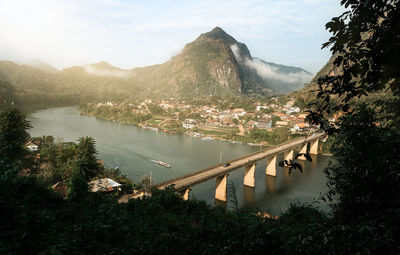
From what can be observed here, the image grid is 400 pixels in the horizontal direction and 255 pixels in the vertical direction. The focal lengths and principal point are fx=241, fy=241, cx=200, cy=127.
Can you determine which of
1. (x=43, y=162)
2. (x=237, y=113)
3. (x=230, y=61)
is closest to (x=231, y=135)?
(x=237, y=113)

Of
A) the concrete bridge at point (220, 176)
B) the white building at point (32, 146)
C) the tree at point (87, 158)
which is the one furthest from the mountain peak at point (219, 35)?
the tree at point (87, 158)

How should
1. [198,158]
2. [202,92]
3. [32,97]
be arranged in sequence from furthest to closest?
[202,92] → [32,97] → [198,158]

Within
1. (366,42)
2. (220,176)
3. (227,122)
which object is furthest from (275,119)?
(366,42)

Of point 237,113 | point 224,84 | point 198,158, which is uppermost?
point 224,84

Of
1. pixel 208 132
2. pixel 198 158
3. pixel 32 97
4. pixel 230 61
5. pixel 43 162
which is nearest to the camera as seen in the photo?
pixel 43 162

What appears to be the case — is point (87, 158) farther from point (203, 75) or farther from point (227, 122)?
point (203, 75)

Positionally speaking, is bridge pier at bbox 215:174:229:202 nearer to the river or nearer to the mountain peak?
the river

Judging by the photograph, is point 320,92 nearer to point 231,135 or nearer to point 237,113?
point 231,135

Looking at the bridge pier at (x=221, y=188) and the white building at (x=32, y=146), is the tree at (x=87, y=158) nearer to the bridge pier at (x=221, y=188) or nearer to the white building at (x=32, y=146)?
the bridge pier at (x=221, y=188)
